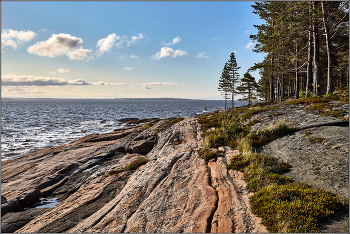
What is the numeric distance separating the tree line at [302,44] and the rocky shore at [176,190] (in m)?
10.0

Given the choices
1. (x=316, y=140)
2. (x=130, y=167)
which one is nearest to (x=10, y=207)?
(x=130, y=167)

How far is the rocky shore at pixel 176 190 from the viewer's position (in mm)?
5445

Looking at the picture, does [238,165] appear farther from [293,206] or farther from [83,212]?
[83,212]

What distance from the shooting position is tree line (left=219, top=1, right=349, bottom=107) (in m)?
17.7

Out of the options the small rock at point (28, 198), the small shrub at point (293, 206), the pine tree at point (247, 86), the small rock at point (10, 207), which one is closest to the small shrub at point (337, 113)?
the small shrub at point (293, 206)

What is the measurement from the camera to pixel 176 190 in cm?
712

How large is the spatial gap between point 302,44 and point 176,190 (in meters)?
29.4

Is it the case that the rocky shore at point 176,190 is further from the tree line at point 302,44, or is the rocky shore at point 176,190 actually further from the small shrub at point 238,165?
the tree line at point 302,44

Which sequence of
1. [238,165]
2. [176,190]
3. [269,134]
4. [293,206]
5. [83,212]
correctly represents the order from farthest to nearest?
[269,134], [238,165], [83,212], [176,190], [293,206]

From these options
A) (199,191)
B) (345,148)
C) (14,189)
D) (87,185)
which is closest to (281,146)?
(345,148)

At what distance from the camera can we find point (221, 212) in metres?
5.54

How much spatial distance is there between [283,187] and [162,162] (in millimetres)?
6002

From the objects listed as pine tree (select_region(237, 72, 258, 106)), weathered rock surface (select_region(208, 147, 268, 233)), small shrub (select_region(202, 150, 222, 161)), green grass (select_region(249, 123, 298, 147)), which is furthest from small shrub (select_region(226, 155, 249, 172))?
pine tree (select_region(237, 72, 258, 106))

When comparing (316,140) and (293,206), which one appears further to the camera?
(316,140)
